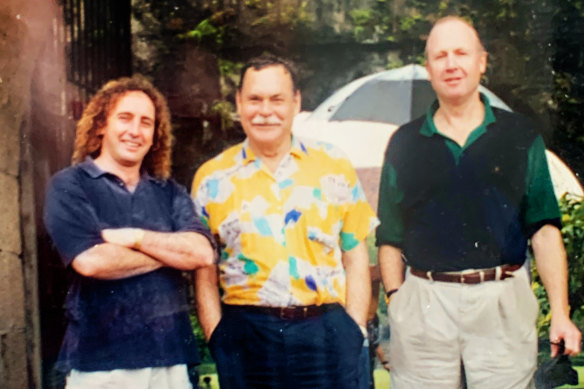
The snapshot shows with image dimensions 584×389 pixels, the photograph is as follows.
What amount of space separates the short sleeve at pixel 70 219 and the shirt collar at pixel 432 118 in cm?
154

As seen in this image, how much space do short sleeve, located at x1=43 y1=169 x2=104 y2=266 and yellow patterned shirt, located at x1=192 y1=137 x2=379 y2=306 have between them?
20.3 inches

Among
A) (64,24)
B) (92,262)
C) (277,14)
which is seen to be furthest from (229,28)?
(92,262)

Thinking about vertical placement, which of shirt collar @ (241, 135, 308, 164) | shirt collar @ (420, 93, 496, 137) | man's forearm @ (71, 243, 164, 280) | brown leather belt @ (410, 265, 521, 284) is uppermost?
shirt collar @ (420, 93, 496, 137)

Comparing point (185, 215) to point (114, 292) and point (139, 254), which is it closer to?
point (139, 254)

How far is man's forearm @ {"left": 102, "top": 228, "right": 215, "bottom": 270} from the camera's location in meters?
3.32

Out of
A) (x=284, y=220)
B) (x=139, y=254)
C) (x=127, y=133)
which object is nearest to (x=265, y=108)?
(x=284, y=220)

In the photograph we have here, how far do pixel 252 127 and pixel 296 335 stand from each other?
3.17 ft

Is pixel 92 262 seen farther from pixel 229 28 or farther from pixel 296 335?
pixel 229 28

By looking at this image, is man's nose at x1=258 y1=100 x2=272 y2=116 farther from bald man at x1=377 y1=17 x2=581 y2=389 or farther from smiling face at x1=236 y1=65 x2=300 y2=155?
bald man at x1=377 y1=17 x2=581 y2=389

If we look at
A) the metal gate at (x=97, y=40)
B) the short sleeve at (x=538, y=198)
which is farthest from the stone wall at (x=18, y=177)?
the short sleeve at (x=538, y=198)

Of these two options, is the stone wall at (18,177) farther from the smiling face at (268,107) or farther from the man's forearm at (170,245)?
the smiling face at (268,107)

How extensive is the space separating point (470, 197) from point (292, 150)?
33.0 inches

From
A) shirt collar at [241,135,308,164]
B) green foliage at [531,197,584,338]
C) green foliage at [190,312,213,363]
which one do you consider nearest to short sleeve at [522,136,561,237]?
green foliage at [531,197,584,338]

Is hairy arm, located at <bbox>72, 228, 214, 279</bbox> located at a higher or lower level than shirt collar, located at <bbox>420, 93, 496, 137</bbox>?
lower
